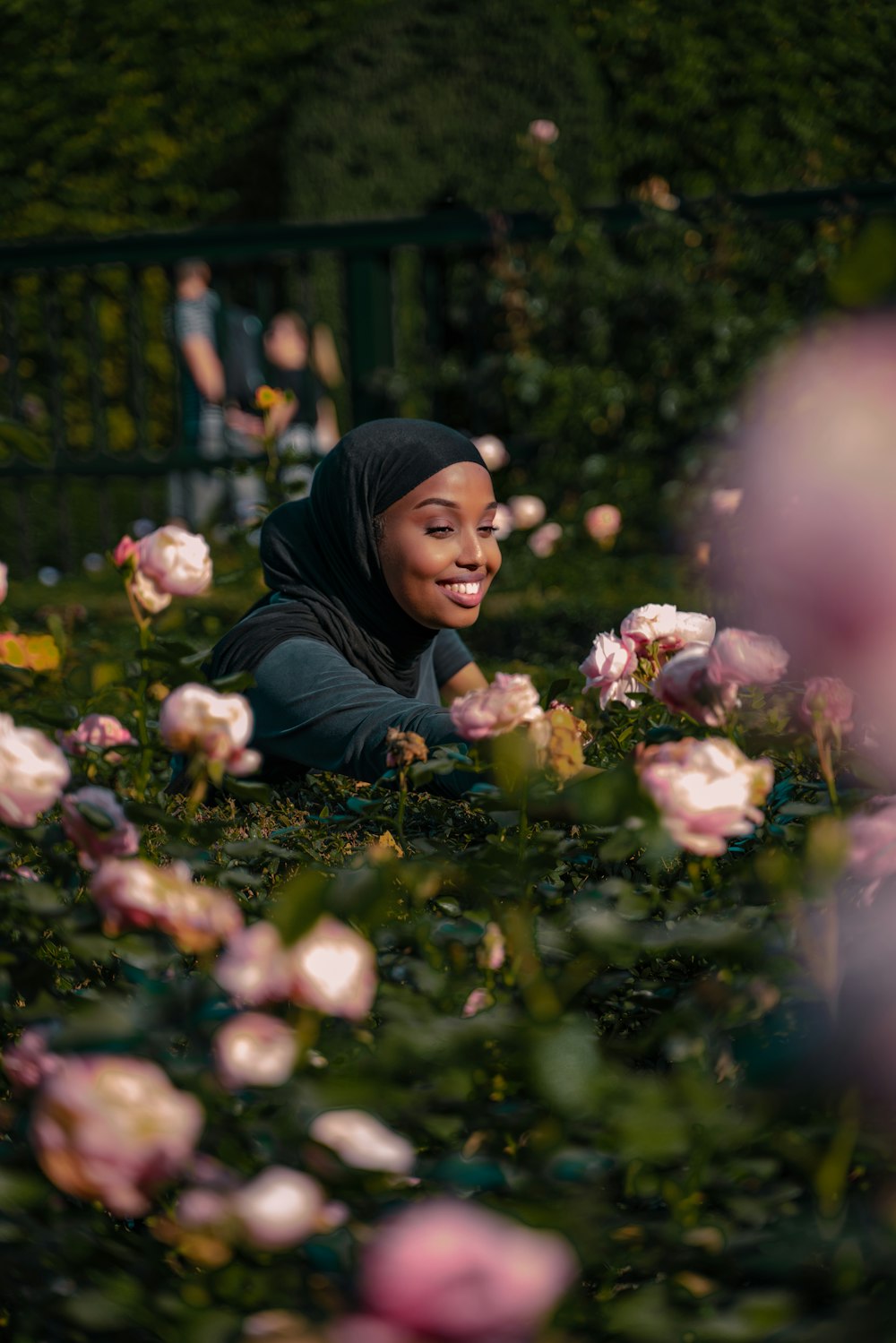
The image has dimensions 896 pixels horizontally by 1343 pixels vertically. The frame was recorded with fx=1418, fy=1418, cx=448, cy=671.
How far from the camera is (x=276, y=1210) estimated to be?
3.03ft

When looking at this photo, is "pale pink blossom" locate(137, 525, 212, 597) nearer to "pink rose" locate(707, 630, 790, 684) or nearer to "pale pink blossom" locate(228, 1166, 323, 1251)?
"pink rose" locate(707, 630, 790, 684)

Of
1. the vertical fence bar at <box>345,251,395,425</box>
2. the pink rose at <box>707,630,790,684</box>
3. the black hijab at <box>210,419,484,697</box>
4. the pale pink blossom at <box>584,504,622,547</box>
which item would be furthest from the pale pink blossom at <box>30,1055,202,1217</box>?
the vertical fence bar at <box>345,251,395,425</box>

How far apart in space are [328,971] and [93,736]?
0.89 meters

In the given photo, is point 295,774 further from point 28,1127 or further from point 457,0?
point 457,0

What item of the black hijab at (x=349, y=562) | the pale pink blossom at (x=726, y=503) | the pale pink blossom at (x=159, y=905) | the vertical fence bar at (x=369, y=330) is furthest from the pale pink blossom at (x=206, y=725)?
the vertical fence bar at (x=369, y=330)

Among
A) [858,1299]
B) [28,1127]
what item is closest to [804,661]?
[858,1299]

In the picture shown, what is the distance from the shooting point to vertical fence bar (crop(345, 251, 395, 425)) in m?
6.24

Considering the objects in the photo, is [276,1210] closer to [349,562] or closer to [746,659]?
[746,659]

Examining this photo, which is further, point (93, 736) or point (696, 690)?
point (93, 736)

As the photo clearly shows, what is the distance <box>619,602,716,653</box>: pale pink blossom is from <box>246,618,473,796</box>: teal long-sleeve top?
18.6 inches

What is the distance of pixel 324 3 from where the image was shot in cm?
954

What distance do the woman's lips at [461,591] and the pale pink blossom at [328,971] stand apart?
5.27ft

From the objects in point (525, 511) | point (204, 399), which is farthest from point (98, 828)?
point (204, 399)

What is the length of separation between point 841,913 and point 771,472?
20.3 inches
